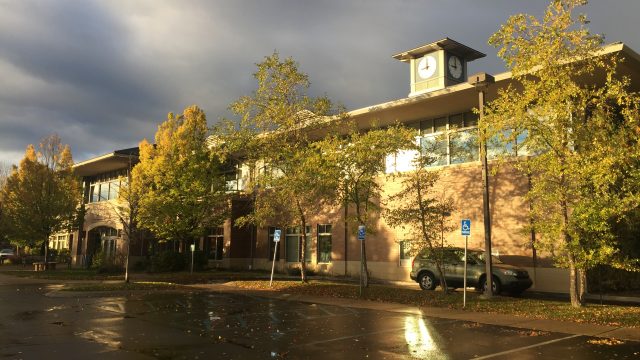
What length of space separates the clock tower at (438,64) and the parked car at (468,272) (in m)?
14.6

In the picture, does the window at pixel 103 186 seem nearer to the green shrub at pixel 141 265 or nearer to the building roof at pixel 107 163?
the building roof at pixel 107 163

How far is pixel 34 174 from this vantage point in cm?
3678

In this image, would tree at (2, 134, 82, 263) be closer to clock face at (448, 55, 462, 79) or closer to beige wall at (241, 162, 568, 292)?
beige wall at (241, 162, 568, 292)

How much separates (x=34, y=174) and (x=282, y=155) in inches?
926

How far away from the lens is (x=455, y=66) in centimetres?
3369

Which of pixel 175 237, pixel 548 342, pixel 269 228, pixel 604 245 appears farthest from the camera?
pixel 269 228

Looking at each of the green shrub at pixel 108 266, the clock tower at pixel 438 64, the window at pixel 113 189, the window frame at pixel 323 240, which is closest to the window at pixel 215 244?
the green shrub at pixel 108 266

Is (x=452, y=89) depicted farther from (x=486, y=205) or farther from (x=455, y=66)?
(x=455, y=66)

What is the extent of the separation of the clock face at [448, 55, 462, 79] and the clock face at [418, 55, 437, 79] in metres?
1.05

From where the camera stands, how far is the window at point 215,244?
1462 inches

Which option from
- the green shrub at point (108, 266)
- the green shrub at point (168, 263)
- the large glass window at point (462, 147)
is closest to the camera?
the large glass window at point (462, 147)

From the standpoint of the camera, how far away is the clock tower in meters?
32.7

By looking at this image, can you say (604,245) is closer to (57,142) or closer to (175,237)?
(175,237)

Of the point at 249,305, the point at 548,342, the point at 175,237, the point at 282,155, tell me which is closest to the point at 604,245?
the point at 548,342
